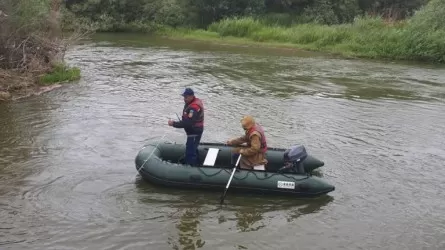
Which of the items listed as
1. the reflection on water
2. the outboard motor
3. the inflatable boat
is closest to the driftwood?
the inflatable boat

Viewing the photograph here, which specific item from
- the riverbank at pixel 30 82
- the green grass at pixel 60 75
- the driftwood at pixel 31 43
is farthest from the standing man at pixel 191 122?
the green grass at pixel 60 75

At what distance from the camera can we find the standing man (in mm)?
8992

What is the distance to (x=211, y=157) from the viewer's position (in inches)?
369

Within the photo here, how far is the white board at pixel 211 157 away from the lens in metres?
9.24

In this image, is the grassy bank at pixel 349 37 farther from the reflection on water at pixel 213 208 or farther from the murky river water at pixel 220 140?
the reflection on water at pixel 213 208

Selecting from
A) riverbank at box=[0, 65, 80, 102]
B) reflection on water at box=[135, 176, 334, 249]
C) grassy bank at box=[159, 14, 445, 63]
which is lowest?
reflection on water at box=[135, 176, 334, 249]

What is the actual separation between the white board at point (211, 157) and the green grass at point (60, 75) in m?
9.01

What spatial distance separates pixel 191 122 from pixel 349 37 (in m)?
21.4

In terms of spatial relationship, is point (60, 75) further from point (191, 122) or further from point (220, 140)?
point (191, 122)

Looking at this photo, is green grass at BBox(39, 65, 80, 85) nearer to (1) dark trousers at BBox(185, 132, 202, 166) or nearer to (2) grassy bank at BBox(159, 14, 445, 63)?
(1) dark trousers at BBox(185, 132, 202, 166)

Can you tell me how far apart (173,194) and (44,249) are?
Result: 246 cm

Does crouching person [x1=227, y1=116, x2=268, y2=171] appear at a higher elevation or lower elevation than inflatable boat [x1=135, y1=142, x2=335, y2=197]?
higher

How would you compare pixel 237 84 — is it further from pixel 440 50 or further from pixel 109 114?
pixel 440 50

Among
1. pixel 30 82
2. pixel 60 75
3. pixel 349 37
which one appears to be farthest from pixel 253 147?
pixel 349 37
